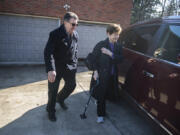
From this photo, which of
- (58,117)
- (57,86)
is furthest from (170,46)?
(58,117)

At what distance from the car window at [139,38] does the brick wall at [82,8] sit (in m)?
4.14

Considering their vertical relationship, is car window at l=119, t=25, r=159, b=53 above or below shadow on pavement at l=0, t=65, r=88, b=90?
above

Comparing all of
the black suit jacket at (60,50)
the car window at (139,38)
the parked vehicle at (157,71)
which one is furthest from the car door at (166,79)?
the black suit jacket at (60,50)

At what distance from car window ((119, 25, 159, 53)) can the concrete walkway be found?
1.35m

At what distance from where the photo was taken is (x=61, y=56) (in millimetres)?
2535

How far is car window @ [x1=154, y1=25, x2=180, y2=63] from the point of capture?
80.1 inches

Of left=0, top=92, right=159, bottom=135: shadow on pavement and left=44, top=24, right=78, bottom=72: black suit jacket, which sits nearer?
left=44, top=24, right=78, bottom=72: black suit jacket

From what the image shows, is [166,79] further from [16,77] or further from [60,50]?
[16,77]

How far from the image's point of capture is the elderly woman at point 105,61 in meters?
2.49

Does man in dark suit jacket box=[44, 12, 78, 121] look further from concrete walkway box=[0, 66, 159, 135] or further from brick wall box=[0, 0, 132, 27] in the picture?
brick wall box=[0, 0, 132, 27]

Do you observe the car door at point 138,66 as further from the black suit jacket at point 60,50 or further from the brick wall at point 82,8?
the brick wall at point 82,8

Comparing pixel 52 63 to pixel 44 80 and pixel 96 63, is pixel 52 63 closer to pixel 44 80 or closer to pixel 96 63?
pixel 96 63

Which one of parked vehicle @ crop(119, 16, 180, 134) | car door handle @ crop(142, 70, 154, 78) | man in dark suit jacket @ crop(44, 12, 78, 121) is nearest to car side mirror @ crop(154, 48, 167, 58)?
parked vehicle @ crop(119, 16, 180, 134)

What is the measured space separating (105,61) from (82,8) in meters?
5.39
